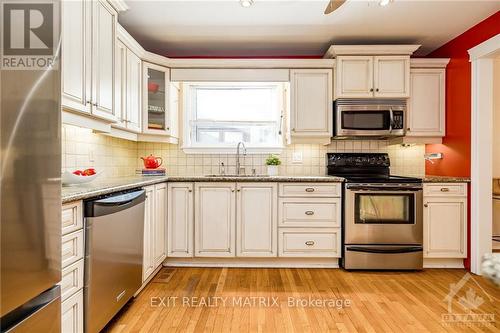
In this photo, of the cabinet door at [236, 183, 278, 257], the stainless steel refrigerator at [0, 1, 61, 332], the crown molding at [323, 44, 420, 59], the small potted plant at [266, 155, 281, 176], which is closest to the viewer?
the stainless steel refrigerator at [0, 1, 61, 332]

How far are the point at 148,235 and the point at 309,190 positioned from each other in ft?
5.11

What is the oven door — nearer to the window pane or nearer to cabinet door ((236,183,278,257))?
cabinet door ((236,183,278,257))

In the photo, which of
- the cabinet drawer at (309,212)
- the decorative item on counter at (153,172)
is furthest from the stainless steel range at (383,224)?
the decorative item on counter at (153,172)

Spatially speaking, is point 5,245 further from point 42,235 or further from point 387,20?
point 387,20

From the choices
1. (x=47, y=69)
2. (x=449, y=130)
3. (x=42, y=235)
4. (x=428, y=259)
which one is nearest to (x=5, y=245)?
(x=42, y=235)

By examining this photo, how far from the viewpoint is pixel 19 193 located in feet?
3.26

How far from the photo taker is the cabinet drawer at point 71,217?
1.47 metres

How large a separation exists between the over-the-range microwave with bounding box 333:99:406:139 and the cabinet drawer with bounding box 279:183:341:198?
0.61m

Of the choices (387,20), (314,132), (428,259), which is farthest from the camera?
(314,132)

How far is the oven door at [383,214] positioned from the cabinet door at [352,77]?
99 cm

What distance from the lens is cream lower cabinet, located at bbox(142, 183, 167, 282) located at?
2.59m

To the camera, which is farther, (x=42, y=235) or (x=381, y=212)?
(x=381, y=212)

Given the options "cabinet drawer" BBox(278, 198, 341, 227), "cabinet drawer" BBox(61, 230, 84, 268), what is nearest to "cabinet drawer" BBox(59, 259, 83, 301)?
"cabinet drawer" BBox(61, 230, 84, 268)

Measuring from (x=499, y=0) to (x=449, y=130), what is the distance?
125 cm
